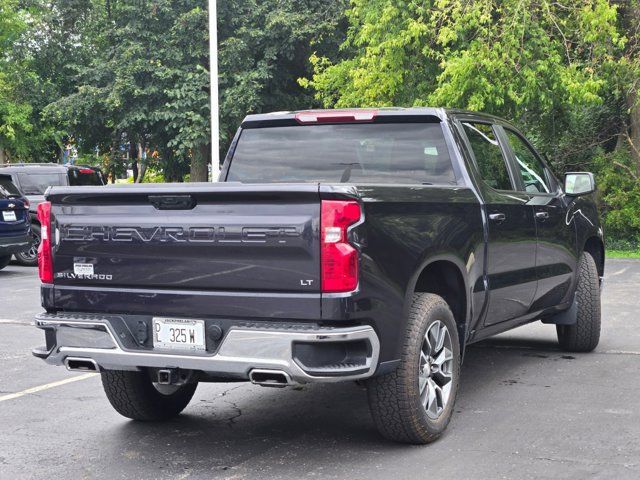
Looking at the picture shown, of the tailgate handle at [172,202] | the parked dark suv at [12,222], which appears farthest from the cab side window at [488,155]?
the parked dark suv at [12,222]

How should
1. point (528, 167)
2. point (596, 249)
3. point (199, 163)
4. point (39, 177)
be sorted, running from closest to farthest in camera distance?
point (528, 167) → point (596, 249) → point (39, 177) → point (199, 163)

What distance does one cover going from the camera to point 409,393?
4.89m

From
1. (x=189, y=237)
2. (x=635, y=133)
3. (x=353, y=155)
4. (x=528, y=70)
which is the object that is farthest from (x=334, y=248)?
(x=635, y=133)

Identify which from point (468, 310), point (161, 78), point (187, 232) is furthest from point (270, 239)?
point (161, 78)

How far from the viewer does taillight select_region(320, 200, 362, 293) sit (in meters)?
4.46

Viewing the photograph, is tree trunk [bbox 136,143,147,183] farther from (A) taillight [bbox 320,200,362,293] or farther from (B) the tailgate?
(A) taillight [bbox 320,200,362,293]

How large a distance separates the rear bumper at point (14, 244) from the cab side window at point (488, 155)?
11.3 m

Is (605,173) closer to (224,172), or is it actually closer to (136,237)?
(224,172)

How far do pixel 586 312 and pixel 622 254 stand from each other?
44.0ft

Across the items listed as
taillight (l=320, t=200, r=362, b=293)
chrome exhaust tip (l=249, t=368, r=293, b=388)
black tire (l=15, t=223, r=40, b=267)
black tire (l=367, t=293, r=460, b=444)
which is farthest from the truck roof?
black tire (l=15, t=223, r=40, b=267)

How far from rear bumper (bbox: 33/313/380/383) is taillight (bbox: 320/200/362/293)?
8.8 inches

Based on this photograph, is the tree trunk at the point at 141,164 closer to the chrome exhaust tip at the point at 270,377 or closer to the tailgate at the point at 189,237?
the tailgate at the point at 189,237

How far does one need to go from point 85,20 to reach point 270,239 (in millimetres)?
29920

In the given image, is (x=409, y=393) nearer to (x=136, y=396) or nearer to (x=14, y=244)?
(x=136, y=396)
